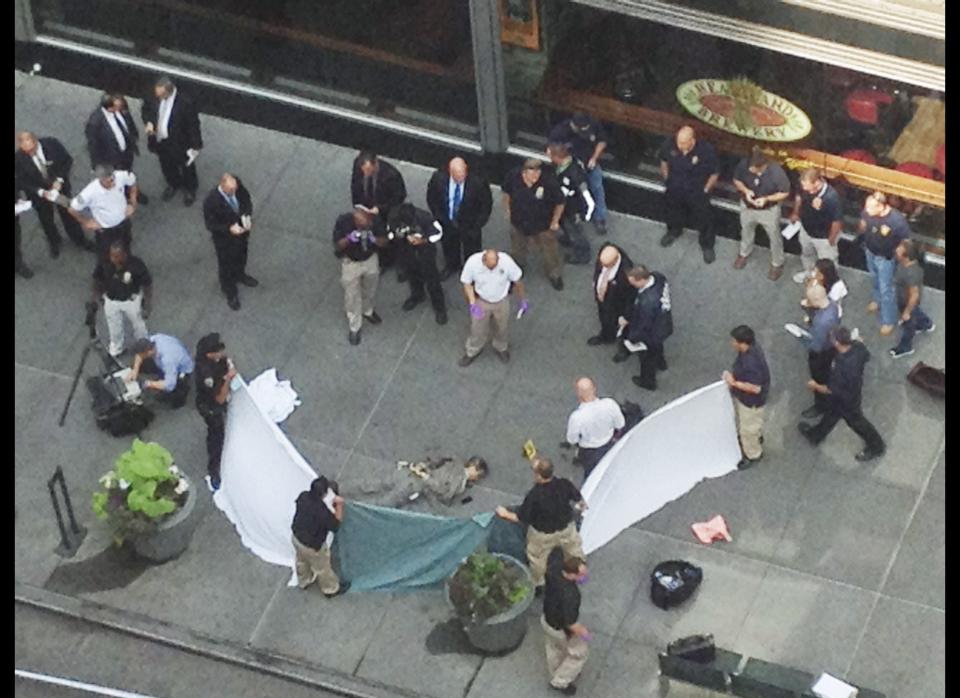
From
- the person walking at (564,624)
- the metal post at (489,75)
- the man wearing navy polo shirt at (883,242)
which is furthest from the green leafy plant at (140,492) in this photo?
the man wearing navy polo shirt at (883,242)

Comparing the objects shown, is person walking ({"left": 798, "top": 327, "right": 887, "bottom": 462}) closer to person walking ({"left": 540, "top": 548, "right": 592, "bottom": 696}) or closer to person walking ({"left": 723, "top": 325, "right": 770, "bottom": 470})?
person walking ({"left": 723, "top": 325, "right": 770, "bottom": 470})

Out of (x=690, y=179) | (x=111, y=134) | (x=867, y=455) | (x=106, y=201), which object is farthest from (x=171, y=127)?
(x=867, y=455)

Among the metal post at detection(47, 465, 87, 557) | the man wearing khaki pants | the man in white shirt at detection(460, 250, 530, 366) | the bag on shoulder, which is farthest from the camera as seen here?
the man in white shirt at detection(460, 250, 530, 366)

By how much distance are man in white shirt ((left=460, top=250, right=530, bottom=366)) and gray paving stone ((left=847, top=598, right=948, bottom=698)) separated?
4.36 meters

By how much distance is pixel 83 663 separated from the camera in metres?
20.7

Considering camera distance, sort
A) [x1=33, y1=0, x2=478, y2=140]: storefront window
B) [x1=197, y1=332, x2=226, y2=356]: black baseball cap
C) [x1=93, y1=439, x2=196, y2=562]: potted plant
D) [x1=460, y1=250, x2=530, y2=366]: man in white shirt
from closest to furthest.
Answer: [x1=93, y1=439, x2=196, y2=562]: potted plant → [x1=197, y1=332, x2=226, y2=356]: black baseball cap → [x1=460, y1=250, x2=530, y2=366]: man in white shirt → [x1=33, y1=0, x2=478, y2=140]: storefront window

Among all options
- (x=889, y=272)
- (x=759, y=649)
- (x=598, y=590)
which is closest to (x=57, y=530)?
(x=598, y=590)

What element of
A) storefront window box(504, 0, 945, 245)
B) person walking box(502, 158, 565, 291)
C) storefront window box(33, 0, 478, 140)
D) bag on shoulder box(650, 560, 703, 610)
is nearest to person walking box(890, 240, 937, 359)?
storefront window box(504, 0, 945, 245)

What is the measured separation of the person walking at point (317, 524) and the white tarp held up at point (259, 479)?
0.47 m

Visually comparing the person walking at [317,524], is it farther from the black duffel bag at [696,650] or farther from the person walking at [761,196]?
the person walking at [761,196]

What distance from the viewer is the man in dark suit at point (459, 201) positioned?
72.5 feet

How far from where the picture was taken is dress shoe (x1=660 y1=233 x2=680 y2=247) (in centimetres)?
2359

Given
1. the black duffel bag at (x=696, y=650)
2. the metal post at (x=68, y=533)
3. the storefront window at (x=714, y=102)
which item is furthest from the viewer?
the storefront window at (x=714, y=102)

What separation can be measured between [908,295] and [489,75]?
15.7 feet
